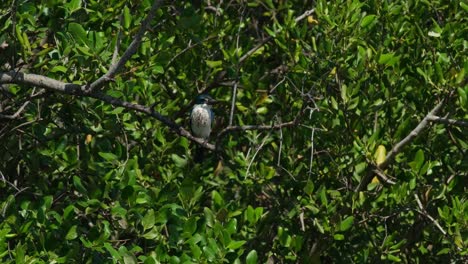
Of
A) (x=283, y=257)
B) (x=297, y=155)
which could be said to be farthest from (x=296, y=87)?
(x=283, y=257)

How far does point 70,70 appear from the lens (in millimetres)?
5543

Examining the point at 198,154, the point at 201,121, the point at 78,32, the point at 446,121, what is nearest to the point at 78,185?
the point at 78,32

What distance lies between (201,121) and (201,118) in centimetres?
16

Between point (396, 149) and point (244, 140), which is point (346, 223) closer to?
point (396, 149)

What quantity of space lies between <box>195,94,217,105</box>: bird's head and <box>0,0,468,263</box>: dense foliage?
0.25 ft

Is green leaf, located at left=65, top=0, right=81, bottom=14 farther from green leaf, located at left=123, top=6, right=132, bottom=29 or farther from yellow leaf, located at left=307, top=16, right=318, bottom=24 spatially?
yellow leaf, located at left=307, top=16, right=318, bottom=24

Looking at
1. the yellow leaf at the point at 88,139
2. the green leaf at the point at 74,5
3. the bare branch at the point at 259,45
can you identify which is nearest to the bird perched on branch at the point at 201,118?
the bare branch at the point at 259,45

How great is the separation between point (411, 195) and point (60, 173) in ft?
6.71

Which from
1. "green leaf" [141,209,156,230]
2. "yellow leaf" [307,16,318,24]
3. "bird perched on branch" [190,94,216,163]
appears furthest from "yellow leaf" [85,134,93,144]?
"yellow leaf" [307,16,318,24]

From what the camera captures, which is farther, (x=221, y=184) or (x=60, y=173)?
(x=221, y=184)

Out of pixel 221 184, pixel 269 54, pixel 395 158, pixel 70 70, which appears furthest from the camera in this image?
pixel 269 54

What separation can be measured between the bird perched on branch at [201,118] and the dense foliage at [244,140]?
0.14 meters

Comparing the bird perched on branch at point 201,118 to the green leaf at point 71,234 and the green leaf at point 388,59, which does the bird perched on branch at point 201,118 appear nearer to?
the green leaf at point 388,59

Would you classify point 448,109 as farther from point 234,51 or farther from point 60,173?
point 60,173
